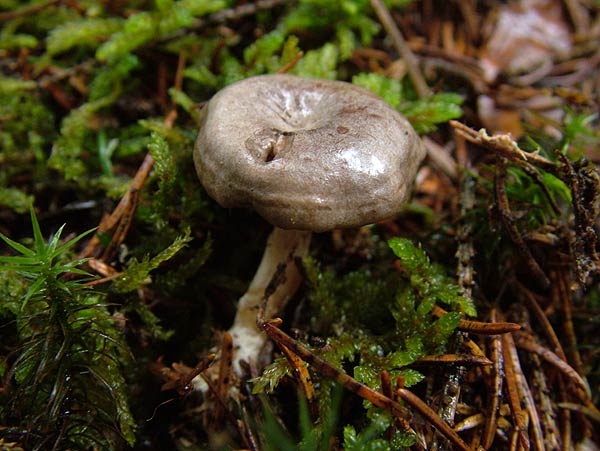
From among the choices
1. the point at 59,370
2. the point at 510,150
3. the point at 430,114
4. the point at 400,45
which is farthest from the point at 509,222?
the point at 59,370

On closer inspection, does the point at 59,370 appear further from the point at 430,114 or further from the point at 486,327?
the point at 430,114

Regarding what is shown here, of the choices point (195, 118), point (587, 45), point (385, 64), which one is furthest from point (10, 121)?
point (587, 45)

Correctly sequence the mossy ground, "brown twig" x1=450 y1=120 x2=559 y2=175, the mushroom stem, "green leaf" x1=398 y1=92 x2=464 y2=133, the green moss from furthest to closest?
1. "green leaf" x1=398 y1=92 x2=464 y2=133
2. the mushroom stem
3. "brown twig" x1=450 y1=120 x2=559 y2=175
4. the mossy ground
5. the green moss

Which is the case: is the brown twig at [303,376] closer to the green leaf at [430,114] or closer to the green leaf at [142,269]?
the green leaf at [142,269]

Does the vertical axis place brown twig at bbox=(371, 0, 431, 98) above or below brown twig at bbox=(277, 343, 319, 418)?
above

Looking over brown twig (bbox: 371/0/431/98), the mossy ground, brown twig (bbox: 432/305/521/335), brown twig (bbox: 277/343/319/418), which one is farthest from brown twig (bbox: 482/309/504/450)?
brown twig (bbox: 371/0/431/98)

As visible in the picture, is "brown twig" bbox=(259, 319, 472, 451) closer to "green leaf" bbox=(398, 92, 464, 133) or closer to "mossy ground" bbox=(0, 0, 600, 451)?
"mossy ground" bbox=(0, 0, 600, 451)

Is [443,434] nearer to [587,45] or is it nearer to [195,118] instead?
[195,118]
